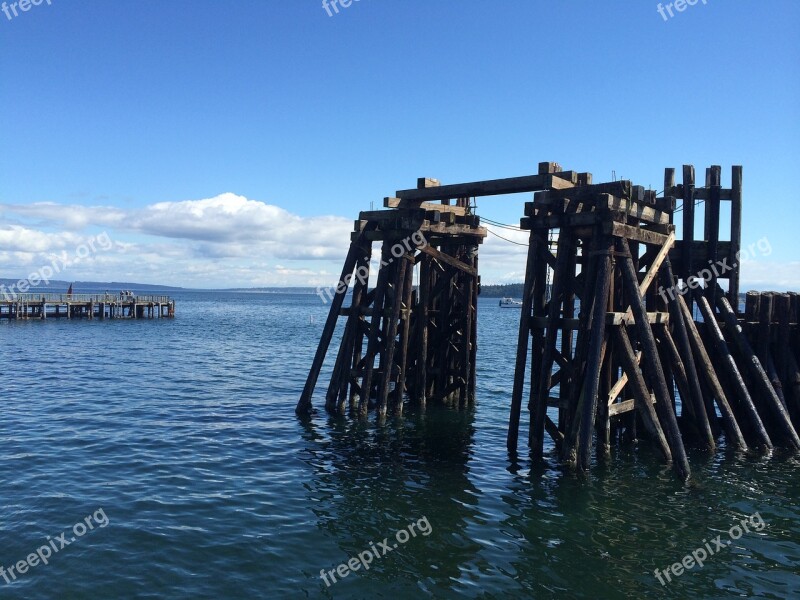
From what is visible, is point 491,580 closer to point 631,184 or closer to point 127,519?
point 127,519

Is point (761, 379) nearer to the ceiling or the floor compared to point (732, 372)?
nearer to the floor

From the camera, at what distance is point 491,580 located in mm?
8688

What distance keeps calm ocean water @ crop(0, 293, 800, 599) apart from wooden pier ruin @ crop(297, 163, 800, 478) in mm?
1117

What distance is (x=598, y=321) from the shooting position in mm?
12336

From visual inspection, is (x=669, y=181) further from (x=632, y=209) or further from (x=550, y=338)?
(x=550, y=338)

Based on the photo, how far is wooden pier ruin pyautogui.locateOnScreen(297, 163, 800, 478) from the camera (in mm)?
12852

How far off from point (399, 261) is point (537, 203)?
4.88 meters

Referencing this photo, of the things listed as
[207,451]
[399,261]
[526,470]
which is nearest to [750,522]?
[526,470]

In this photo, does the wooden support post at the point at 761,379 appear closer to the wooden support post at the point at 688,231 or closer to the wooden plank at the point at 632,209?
the wooden support post at the point at 688,231

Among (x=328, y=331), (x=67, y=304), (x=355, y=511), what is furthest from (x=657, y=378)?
(x=67, y=304)

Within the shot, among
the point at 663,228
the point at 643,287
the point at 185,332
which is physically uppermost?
the point at 663,228

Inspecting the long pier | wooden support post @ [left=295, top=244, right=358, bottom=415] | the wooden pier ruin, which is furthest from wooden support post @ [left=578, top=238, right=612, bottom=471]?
the long pier

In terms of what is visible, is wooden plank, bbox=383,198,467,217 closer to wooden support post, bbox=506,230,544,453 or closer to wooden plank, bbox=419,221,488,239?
wooden plank, bbox=419,221,488,239

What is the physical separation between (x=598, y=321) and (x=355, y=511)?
20.1 feet
